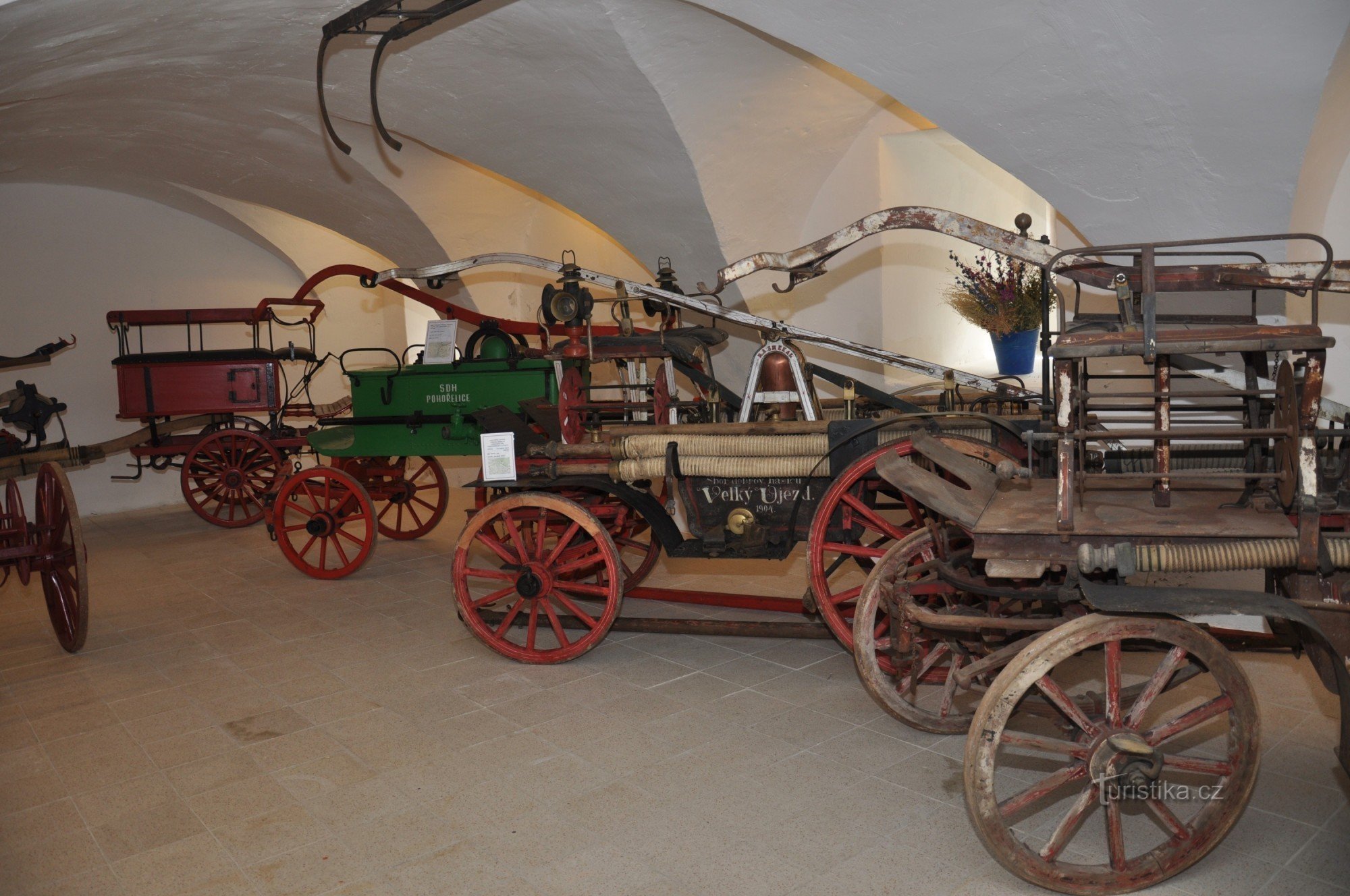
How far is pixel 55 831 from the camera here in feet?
10.7

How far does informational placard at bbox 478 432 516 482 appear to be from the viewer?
4.62 meters

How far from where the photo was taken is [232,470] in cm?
852

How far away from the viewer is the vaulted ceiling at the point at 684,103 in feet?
12.5

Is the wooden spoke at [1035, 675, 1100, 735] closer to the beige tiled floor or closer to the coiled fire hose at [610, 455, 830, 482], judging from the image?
the beige tiled floor

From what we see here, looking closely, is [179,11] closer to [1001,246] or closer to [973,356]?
[1001,246]

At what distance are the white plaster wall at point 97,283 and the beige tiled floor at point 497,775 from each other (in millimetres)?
5112

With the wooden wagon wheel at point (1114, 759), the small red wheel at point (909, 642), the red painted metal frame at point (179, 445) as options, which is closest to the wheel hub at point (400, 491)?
the red painted metal frame at point (179, 445)

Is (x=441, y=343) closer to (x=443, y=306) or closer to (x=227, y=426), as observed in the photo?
(x=443, y=306)

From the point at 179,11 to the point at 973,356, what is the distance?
6138mm

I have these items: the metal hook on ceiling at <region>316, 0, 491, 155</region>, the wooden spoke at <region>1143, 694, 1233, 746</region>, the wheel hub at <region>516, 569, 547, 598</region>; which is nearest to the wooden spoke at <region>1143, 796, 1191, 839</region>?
the wooden spoke at <region>1143, 694, 1233, 746</region>

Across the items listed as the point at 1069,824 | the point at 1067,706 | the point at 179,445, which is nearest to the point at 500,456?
the point at 1067,706

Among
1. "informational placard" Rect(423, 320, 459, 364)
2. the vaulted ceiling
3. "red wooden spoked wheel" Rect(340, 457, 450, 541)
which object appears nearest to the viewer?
the vaulted ceiling

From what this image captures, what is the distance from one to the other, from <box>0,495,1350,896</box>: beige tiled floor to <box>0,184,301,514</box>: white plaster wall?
5112 mm

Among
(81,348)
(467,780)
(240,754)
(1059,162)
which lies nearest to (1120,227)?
(1059,162)
